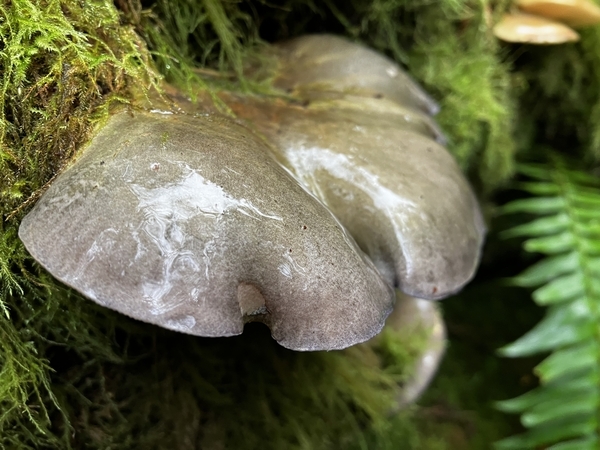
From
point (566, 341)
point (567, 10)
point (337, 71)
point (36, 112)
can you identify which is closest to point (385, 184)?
point (337, 71)

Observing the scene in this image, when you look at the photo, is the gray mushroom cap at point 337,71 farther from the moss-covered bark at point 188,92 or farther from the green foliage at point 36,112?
the green foliage at point 36,112

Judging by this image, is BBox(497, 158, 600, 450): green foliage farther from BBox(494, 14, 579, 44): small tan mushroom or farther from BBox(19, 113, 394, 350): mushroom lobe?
BBox(19, 113, 394, 350): mushroom lobe

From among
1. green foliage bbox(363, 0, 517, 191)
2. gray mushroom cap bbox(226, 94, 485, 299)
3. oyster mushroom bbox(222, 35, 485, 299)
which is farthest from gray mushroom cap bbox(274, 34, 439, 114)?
green foliage bbox(363, 0, 517, 191)

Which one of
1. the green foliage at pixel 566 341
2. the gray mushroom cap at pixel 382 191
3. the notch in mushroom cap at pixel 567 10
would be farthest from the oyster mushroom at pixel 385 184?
the notch in mushroom cap at pixel 567 10

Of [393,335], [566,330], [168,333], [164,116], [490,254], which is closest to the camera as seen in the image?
[164,116]

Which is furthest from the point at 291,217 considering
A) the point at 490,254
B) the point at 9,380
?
the point at 490,254

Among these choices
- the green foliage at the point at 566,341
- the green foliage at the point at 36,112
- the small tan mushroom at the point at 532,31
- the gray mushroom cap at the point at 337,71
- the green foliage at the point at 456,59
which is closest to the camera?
the green foliage at the point at 36,112

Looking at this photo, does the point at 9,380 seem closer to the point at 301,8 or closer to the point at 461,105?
the point at 301,8
